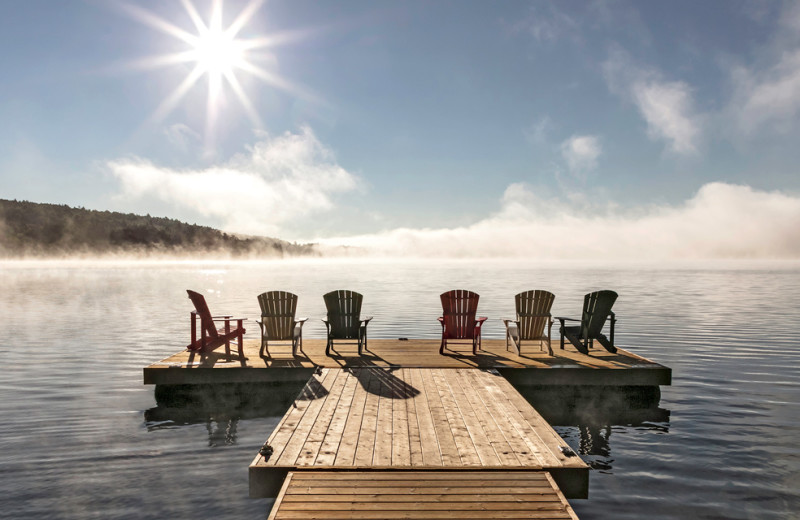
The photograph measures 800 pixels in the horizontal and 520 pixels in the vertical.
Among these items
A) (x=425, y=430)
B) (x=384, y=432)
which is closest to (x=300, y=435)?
(x=384, y=432)

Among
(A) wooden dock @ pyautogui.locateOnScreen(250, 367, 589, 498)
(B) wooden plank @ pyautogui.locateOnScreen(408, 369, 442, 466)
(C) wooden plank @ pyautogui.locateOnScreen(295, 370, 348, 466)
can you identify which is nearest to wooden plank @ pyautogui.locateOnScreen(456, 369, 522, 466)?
(A) wooden dock @ pyautogui.locateOnScreen(250, 367, 589, 498)

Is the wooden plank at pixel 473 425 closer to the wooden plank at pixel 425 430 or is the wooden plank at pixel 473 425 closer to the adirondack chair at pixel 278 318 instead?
the wooden plank at pixel 425 430

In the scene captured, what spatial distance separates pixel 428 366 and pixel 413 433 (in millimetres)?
3372

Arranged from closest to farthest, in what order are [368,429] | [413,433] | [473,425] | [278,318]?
[413,433] → [368,429] → [473,425] → [278,318]

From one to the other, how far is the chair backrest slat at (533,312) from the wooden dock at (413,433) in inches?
97.2

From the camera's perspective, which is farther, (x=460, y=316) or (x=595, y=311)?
(x=460, y=316)

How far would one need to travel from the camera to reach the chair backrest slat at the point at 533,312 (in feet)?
32.0

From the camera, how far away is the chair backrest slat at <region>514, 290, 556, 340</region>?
975 cm

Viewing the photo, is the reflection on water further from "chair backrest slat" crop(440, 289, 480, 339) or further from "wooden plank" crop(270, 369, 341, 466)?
"wooden plank" crop(270, 369, 341, 466)

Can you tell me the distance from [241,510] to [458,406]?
8.71 ft

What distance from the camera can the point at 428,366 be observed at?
28.5 ft

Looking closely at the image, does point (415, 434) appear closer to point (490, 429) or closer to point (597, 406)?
point (490, 429)

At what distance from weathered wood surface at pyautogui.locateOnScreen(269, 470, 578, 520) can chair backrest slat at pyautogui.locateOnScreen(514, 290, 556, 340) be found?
18.2 feet

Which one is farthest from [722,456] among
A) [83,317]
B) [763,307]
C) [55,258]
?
[55,258]
